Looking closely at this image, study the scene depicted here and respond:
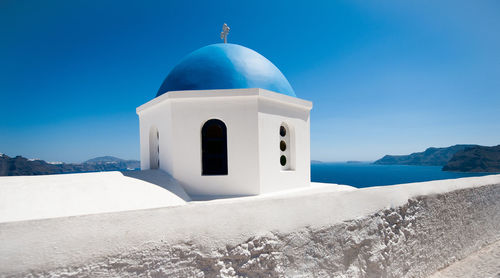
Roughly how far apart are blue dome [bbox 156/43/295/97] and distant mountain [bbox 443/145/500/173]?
Answer: 7406cm

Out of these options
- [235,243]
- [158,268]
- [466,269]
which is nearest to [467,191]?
[466,269]

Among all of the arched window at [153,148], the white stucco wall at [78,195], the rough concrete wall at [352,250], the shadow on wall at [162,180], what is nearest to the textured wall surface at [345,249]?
the rough concrete wall at [352,250]

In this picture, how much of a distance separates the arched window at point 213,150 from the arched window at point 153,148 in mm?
2067

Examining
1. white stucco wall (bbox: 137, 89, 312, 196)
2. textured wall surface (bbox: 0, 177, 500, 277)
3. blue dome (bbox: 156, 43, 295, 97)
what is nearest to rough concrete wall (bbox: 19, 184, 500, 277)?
textured wall surface (bbox: 0, 177, 500, 277)

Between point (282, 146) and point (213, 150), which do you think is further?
point (282, 146)

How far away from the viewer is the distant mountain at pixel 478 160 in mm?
60541

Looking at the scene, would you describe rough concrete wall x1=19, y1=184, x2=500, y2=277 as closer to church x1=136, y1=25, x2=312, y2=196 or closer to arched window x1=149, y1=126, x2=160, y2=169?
church x1=136, y1=25, x2=312, y2=196

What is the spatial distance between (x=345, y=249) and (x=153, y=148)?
7.08 m

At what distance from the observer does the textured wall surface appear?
6.00 ft

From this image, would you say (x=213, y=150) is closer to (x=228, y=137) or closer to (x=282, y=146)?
(x=228, y=137)

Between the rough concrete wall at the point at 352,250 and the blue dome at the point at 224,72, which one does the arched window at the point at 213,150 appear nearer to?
the blue dome at the point at 224,72

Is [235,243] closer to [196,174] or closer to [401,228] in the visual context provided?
[401,228]

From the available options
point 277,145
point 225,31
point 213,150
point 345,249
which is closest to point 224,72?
point 213,150

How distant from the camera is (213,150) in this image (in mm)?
7223
